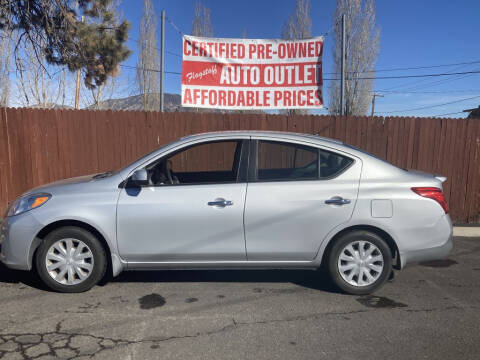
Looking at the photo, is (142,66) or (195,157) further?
(142,66)

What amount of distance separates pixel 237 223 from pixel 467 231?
5.46 metres

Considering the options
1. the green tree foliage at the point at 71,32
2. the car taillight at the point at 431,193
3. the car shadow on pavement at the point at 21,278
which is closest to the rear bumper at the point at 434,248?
the car taillight at the point at 431,193

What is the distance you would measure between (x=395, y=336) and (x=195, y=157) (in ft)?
9.13

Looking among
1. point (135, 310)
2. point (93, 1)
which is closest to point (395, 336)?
point (135, 310)

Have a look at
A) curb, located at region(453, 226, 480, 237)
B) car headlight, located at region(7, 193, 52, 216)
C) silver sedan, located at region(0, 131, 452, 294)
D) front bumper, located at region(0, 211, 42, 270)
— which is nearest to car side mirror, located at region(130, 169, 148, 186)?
silver sedan, located at region(0, 131, 452, 294)

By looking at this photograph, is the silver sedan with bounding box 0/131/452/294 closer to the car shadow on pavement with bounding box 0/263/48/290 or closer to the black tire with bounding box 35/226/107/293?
the black tire with bounding box 35/226/107/293

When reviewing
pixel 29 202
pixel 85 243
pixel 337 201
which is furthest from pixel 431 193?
pixel 29 202

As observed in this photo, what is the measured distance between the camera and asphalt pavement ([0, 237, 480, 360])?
2832mm

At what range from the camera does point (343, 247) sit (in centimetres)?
385

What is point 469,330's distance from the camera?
319 centimetres

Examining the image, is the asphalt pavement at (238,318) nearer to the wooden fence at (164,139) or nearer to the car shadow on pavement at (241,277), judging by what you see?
the car shadow on pavement at (241,277)

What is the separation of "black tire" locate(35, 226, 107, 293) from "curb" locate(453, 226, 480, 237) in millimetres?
6282

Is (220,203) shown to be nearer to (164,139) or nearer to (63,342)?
(63,342)

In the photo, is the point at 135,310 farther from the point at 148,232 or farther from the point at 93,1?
the point at 93,1
